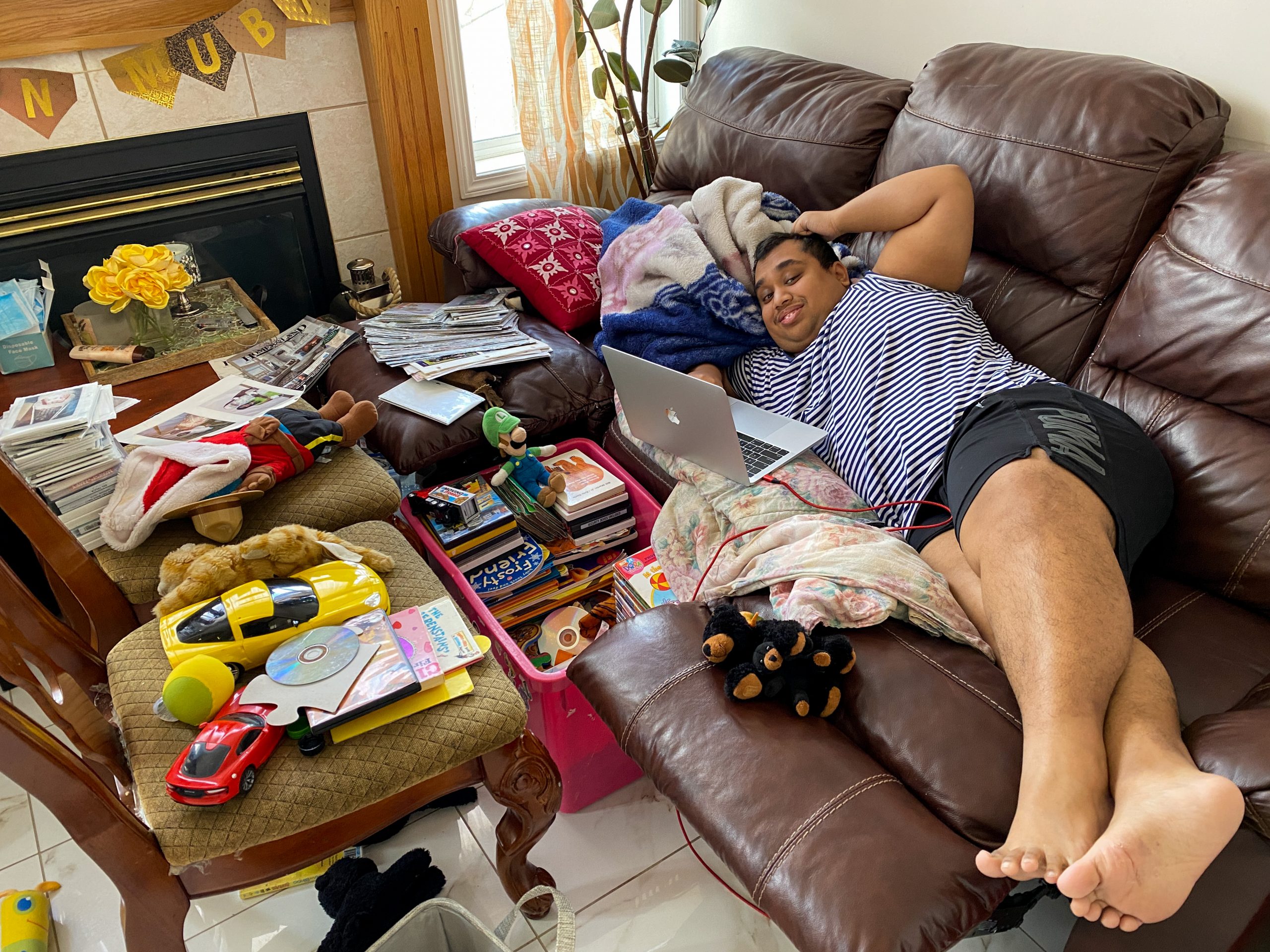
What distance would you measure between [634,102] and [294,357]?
1.32 m

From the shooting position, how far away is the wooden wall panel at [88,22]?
192 cm

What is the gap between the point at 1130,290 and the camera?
5.21ft

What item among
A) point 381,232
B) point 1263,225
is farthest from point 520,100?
point 1263,225

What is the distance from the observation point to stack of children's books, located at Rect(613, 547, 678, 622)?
5.34ft

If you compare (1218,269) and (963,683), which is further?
(1218,269)

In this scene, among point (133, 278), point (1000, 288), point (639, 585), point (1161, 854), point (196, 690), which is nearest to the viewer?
point (1161, 854)

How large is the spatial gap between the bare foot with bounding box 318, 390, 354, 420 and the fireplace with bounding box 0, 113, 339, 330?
33.8 inches

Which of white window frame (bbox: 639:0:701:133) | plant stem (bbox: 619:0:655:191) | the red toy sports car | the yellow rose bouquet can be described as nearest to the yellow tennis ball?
the red toy sports car

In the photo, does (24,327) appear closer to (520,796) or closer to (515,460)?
(515,460)

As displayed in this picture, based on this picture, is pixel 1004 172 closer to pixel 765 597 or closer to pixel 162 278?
pixel 765 597

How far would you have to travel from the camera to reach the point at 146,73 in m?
2.14

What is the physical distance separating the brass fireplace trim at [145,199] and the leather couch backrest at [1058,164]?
169cm

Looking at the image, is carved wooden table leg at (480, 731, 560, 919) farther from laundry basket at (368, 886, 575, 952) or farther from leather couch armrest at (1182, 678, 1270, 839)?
leather couch armrest at (1182, 678, 1270, 839)

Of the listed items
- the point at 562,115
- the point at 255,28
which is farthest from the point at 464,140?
the point at 255,28
